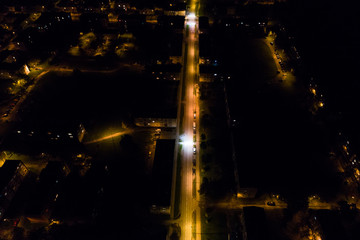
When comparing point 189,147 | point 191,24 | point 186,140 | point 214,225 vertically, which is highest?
point 191,24

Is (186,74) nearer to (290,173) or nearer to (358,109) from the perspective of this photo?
(290,173)

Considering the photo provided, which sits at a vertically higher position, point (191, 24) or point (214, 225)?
point (191, 24)

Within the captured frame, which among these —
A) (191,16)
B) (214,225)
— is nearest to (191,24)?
(191,16)

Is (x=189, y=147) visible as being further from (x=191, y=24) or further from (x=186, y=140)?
(x=191, y=24)

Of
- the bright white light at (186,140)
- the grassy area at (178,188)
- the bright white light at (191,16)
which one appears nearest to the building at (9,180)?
the grassy area at (178,188)

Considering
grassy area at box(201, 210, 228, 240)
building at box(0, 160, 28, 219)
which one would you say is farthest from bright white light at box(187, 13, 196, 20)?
building at box(0, 160, 28, 219)
